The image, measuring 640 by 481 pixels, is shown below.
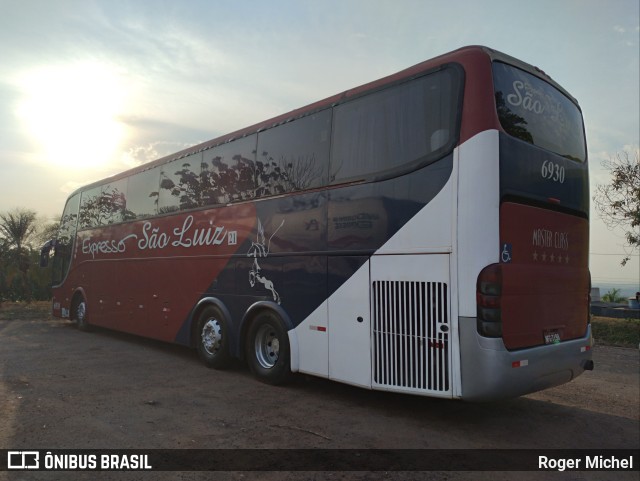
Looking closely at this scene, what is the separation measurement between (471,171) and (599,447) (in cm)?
302

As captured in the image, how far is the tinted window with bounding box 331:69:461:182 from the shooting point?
5305 millimetres

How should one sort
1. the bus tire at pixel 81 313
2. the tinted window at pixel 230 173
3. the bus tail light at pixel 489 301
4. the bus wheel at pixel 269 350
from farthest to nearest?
the bus tire at pixel 81 313
the tinted window at pixel 230 173
the bus wheel at pixel 269 350
the bus tail light at pixel 489 301

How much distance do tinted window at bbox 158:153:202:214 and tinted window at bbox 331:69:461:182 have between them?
3.55m

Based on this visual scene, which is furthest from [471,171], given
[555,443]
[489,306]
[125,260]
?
[125,260]

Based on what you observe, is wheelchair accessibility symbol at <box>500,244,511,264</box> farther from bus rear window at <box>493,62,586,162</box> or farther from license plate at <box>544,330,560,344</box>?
bus rear window at <box>493,62,586,162</box>

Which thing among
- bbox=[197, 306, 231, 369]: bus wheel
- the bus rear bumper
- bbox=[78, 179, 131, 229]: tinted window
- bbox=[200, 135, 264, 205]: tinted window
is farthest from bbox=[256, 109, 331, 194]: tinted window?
bbox=[78, 179, 131, 229]: tinted window

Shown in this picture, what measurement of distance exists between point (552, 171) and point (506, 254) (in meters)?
1.40

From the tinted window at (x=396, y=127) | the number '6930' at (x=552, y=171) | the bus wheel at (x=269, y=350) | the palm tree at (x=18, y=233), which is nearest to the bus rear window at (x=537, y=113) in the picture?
the number '6930' at (x=552, y=171)

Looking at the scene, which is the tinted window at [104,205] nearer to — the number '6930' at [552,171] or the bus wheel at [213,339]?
the bus wheel at [213,339]

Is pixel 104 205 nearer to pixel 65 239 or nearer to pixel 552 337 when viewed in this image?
pixel 65 239

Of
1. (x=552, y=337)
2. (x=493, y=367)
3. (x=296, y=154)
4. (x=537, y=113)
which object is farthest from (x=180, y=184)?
(x=552, y=337)

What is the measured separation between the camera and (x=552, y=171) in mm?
5719

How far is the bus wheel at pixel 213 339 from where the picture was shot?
317 inches

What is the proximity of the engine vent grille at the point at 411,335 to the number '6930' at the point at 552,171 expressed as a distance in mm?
1828
